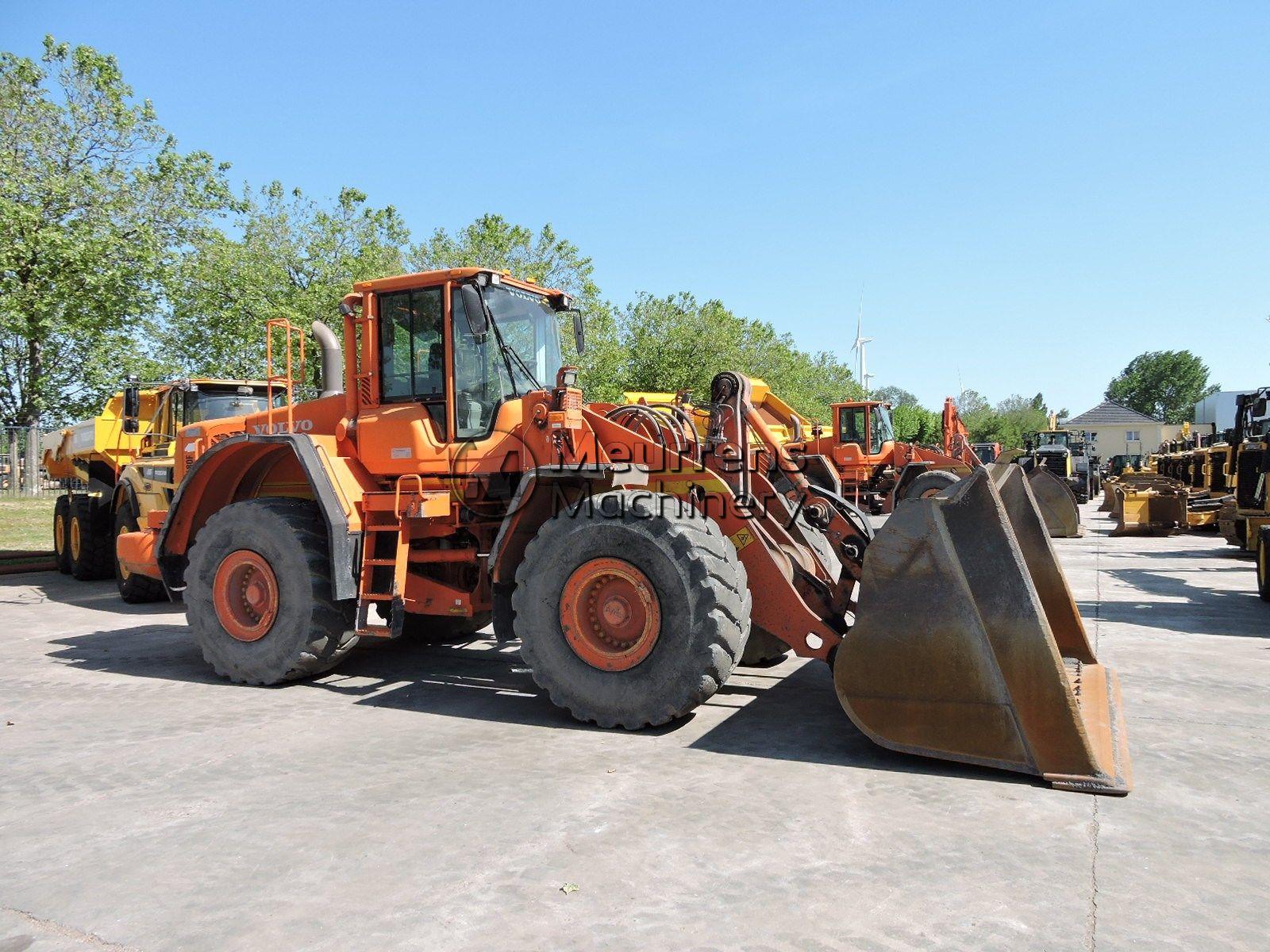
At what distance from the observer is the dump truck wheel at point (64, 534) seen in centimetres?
1394

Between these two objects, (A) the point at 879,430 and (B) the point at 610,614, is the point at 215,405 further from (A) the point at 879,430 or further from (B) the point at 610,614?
(A) the point at 879,430

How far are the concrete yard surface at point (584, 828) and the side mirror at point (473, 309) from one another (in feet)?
8.77

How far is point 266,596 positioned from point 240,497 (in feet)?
3.90

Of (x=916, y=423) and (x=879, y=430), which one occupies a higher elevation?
(x=916, y=423)

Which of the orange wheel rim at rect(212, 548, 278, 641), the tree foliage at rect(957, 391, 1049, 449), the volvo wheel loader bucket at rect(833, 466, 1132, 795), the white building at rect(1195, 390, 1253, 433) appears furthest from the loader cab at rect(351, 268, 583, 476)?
the tree foliage at rect(957, 391, 1049, 449)

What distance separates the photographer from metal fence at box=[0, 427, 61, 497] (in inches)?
1002

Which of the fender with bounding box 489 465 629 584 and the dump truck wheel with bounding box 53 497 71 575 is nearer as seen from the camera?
the fender with bounding box 489 465 629 584

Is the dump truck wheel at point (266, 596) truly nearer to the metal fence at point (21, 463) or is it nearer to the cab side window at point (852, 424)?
the cab side window at point (852, 424)

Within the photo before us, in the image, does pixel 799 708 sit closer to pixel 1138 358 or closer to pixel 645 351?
pixel 645 351

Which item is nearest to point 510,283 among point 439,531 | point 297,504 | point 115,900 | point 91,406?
point 439,531

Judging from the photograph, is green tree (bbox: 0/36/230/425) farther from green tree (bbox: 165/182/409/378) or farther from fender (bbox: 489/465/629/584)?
fender (bbox: 489/465/629/584)

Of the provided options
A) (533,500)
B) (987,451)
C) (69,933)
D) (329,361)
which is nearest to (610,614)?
(533,500)

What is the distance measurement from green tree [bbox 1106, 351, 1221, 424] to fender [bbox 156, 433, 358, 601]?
424 ft

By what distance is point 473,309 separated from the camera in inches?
251
